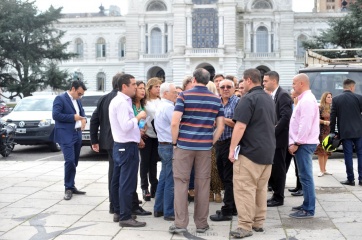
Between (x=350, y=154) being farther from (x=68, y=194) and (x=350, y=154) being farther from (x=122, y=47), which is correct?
(x=122, y=47)

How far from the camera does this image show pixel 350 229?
623cm

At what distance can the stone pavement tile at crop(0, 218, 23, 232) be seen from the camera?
6.29 metres

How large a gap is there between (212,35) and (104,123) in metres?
51.0

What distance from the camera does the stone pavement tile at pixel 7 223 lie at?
20.6 feet

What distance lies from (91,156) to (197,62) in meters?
43.2

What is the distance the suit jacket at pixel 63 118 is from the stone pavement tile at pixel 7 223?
1783mm

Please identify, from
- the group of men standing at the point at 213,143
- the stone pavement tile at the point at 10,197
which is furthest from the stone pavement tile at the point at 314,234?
the stone pavement tile at the point at 10,197

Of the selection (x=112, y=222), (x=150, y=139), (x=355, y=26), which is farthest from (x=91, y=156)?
(x=355, y=26)

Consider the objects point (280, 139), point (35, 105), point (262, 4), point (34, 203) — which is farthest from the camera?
point (262, 4)


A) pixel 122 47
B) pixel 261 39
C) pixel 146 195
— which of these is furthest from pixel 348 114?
pixel 122 47

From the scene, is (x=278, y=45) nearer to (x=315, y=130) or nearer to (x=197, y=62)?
(x=197, y=62)

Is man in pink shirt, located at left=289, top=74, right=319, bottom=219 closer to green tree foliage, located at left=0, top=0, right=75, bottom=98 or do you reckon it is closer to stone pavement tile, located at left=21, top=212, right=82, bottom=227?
stone pavement tile, located at left=21, top=212, right=82, bottom=227

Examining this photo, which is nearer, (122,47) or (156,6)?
(156,6)

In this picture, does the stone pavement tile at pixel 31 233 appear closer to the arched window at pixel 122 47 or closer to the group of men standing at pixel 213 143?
the group of men standing at pixel 213 143
